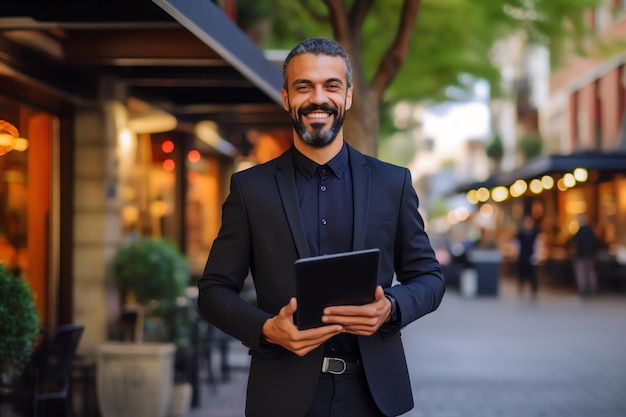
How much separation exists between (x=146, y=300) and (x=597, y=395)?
14.8ft

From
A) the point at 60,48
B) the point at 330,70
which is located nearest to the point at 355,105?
the point at 60,48

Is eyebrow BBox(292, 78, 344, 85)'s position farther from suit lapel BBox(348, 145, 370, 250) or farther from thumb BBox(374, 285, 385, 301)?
thumb BBox(374, 285, 385, 301)

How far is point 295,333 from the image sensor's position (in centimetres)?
285

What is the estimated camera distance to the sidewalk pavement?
9516mm

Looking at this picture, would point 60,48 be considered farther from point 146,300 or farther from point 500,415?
point 500,415

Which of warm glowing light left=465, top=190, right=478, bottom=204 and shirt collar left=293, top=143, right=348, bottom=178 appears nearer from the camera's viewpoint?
shirt collar left=293, top=143, right=348, bottom=178

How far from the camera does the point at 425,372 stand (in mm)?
11852

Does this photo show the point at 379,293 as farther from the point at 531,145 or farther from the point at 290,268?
the point at 531,145

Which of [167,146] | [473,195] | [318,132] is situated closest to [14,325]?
[318,132]

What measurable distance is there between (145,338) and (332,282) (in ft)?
24.1

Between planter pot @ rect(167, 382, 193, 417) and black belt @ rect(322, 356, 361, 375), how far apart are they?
6148 mm

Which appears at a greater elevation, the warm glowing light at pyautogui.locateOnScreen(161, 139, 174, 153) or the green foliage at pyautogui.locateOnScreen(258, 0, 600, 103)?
the green foliage at pyautogui.locateOnScreen(258, 0, 600, 103)

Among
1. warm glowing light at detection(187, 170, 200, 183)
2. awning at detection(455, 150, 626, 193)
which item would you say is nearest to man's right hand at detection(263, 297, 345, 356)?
warm glowing light at detection(187, 170, 200, 183)

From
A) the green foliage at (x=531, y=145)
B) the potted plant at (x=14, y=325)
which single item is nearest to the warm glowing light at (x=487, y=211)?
the green foliage at (x=531, y=145)
